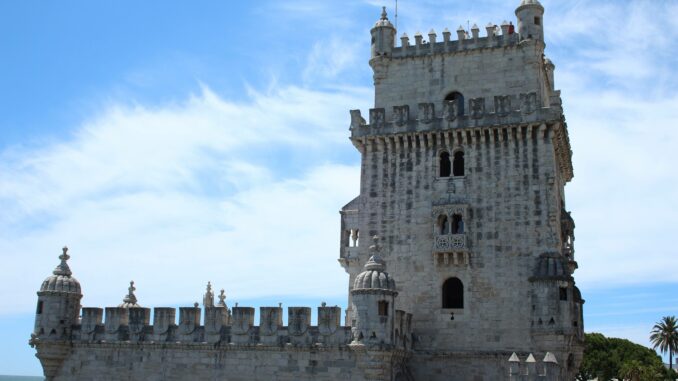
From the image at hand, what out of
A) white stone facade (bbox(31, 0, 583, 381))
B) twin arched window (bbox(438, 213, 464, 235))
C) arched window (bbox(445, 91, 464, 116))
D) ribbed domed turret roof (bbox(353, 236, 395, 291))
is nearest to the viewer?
ribbed domed turret roof (bbox(353, 236, 395, 291))

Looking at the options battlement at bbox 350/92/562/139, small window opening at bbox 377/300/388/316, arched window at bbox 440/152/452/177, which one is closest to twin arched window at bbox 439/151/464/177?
arched window at bbox 440/152/452/177

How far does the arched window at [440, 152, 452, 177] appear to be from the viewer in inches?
1382

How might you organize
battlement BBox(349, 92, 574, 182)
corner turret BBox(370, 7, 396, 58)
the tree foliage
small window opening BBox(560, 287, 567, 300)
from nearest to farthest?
small window opening BBox(560, 287, 567, 300), battlement BBox(349, 92, 574, 182), corner turret BBox(370, 7, 396, 58), the tree foliage

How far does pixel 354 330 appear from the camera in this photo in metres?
29.8

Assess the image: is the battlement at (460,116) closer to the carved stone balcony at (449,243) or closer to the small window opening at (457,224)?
the small window opening at (457,224)

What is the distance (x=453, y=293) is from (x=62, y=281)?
18.9m

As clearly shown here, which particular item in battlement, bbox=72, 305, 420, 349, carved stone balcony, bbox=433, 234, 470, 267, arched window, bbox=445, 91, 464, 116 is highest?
arched window, bbox=445, 91, 464, 116

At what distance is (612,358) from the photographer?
251 ft

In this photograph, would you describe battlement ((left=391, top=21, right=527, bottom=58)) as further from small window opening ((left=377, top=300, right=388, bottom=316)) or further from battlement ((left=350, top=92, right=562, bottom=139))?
small window opening ((left=377, top=300, right=388, bottom=316))

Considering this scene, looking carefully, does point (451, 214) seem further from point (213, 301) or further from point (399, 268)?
point (213, 301)

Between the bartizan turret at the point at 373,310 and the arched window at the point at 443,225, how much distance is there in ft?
17.1

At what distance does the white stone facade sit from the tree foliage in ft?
146

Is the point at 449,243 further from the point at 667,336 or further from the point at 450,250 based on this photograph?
the point at 667,336

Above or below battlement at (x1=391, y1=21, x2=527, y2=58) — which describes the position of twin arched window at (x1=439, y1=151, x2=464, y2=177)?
below
